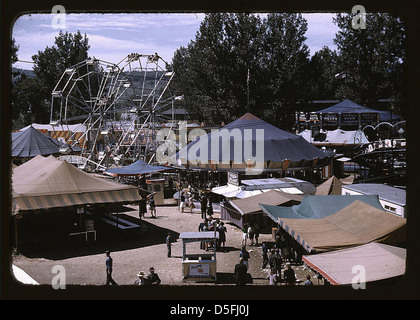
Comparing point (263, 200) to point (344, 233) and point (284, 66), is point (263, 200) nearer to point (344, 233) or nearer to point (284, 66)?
point (344, 233)

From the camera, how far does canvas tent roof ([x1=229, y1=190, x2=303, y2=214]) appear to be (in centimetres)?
1617

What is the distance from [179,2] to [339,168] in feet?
118

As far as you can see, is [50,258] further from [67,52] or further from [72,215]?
[67,52]

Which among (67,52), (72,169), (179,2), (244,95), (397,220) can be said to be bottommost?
(397,220)

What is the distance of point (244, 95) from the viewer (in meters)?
36.6

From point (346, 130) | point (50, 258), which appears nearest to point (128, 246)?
point (50, 258)

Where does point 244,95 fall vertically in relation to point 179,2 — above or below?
above

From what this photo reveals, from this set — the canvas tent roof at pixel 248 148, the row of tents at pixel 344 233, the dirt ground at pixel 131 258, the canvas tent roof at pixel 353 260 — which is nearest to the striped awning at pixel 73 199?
the dirt ground at pixel 131 258

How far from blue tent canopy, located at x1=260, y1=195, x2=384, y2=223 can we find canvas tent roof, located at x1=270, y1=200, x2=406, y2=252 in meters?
0.86

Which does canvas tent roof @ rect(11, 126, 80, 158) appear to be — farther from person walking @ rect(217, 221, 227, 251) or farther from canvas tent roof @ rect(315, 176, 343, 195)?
canvas tent roof @ rect(315, 176, 343, 195)

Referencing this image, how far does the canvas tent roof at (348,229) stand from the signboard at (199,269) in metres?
2.84

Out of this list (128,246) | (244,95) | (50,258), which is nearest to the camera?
(50,258)

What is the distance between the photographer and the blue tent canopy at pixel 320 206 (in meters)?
12.7

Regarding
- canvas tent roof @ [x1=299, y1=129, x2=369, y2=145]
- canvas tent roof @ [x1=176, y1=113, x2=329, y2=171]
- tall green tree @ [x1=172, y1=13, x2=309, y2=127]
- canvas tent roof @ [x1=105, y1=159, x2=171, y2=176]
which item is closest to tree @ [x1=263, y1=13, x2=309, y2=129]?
tall green tree @ [x1=172, y1=13, x2=309, y2=127]
